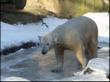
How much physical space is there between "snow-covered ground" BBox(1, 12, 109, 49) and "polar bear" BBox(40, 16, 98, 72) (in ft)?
8.05

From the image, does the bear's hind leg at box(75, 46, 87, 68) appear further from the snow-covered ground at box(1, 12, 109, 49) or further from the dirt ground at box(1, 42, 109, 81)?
the snow-covered ground at box(1, 12, 109, 49)

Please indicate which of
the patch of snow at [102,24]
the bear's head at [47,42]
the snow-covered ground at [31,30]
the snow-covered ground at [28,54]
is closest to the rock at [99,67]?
the snow-covered ground at [28,54]

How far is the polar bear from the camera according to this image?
9.40 meters

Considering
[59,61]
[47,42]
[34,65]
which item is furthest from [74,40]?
[34,65]

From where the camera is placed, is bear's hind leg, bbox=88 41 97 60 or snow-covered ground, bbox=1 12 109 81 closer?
snow-covered ground, bbox=1 12 109 81

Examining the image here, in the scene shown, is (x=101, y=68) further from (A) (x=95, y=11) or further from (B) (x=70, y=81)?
(A) (x=95, y=11)

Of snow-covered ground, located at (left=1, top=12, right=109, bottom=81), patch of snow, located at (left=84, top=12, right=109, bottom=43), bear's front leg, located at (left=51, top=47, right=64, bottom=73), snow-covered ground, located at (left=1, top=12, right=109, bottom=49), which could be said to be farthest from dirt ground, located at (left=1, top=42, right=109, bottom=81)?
patch of snow, located at (left=84, top=12, right=109, bottom=43)

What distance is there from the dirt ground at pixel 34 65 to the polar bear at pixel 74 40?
35 centimetres

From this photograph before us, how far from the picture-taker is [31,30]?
547 inches

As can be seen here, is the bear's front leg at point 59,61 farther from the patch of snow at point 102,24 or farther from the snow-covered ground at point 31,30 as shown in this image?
the patch of snow at point 102,24

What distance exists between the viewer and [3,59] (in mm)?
10914

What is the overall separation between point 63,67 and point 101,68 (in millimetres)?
1869

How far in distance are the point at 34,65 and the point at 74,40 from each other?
1.43 metres

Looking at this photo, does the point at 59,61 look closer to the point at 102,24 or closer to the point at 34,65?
the point at 34,65
